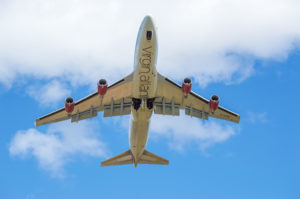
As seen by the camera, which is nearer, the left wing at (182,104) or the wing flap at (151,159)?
the left wing at (182,104)

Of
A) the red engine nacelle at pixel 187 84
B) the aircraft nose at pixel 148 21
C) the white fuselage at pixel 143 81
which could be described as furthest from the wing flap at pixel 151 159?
the aircraft nose at pixel 148 21

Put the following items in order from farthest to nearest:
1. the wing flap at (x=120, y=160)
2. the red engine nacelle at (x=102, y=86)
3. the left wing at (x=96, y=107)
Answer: the wing flap at (x=120, y=160)
the left wing at (x=96, y=107)
the red engine nacelle at (x=102, y=86)

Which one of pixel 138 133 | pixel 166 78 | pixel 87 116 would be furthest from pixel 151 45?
pixel 87 116

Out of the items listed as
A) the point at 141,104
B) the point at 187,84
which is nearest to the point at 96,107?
the point at 141,104

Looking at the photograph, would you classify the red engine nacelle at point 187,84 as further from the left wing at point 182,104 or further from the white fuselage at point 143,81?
the white fuselage at point 143,81

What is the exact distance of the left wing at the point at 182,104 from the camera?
34594 mm

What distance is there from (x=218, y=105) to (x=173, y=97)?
3.94 m

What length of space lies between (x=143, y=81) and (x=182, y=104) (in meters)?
6.76

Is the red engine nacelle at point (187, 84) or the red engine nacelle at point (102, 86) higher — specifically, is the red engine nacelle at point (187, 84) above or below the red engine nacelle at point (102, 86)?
above

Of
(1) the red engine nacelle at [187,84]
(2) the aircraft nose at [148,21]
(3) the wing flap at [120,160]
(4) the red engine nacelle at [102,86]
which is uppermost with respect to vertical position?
(2) the aircraft nose at [148,21]

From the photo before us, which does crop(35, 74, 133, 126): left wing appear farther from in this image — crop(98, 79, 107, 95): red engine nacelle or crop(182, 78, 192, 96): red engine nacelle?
crop(182, 78, 192, 96): red engine nacelle

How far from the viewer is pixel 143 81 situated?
99.8ft

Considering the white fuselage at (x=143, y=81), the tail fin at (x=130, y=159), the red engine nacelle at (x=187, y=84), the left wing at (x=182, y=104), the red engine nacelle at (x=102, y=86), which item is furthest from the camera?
the tail fin at (x=130, y=159)

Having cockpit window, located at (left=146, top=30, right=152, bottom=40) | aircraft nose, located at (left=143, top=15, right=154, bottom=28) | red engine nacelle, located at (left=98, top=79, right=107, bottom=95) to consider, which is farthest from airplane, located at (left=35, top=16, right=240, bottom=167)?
cockpit window, located at (left=146, top=30, right=152, bottom=40)
